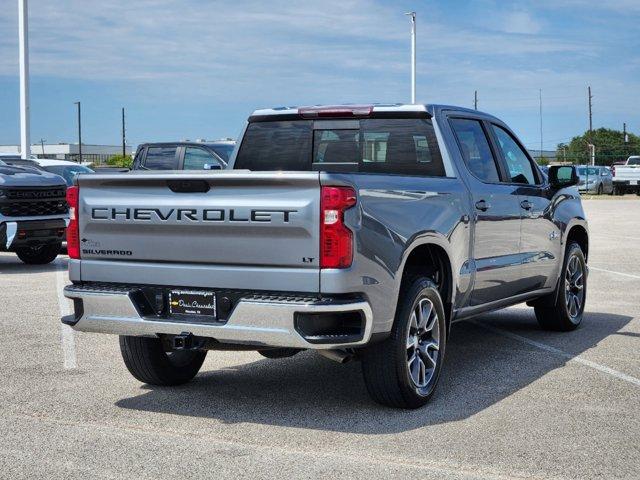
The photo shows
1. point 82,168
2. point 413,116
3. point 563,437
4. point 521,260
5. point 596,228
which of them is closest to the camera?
point 563,437

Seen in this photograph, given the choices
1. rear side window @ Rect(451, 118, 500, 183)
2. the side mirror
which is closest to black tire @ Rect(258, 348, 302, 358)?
rear side window @ Rect(451, 118, 500, 183)

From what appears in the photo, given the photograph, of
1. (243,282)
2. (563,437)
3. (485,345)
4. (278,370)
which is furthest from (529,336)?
(243,282)

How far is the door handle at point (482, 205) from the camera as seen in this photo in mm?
7410

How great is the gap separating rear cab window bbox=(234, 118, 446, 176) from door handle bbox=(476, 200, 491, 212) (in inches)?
14.7

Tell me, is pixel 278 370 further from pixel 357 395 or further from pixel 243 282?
pixel 243 282

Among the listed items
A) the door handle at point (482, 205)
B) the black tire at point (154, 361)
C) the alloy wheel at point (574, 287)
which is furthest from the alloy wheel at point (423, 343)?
the alloy wheel at point (574, 287)

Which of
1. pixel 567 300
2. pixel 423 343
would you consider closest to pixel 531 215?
pixel 567 300

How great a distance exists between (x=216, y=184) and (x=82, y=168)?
1567cm

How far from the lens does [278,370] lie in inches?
305

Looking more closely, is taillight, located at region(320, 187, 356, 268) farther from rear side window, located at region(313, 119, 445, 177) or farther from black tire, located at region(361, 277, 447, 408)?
rear side window, located at region(313, 119, 445, 177)

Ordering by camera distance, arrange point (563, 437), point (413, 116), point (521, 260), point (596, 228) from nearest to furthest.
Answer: point (563, 437) < point (413, 116) < point (521, 260) < point (596, 228)

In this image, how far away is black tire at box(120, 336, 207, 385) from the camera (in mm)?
6953

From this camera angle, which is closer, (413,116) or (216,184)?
(216,184)

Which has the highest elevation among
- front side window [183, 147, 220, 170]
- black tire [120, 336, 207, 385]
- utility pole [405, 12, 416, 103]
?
utility pole [405, 12, 416, 103]
